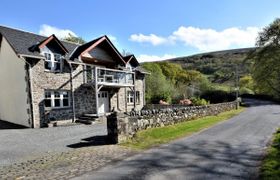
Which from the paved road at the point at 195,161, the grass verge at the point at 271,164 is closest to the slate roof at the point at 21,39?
the paved road at the point at 195,161

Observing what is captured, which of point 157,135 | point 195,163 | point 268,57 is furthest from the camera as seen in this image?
point 268,57

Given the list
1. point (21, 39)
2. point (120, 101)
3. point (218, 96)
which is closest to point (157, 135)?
point (120, 101)

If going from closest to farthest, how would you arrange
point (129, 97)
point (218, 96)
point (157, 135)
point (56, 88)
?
point (157, 135) < point (56, 88) < point (129, 97) < point (218, 96)

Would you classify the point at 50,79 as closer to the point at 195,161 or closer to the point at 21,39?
the point at 21,39

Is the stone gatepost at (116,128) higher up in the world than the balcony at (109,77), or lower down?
lower down

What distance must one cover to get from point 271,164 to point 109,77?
17690 mm

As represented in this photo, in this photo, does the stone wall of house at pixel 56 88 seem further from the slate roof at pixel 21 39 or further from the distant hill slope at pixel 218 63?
the distant hill slope at pixel 218 63

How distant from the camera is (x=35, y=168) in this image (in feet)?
25.7

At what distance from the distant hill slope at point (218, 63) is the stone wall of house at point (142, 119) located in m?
67.4

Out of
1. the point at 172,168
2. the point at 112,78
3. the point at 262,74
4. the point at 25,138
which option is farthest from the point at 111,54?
the point at 262,74

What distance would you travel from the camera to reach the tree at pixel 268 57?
115 feet

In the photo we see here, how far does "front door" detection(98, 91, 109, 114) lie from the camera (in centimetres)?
2448

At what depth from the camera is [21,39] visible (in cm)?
1970

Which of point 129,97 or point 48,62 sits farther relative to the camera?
point 129,97
